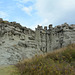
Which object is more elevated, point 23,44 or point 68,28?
point 68,28

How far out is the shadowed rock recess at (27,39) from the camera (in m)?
7.92

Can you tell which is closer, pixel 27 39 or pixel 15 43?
pixel 15 43

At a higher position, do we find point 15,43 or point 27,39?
point 27,39

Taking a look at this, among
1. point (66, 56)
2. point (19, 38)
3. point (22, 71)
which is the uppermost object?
point (19, 38)

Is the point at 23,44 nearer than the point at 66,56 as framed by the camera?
No

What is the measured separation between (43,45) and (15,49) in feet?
13.0

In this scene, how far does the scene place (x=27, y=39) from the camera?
9820 mm

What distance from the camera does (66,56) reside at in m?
6.67

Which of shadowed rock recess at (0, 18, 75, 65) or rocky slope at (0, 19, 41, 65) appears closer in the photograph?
rocky slope at (0, 19, 41, 65)

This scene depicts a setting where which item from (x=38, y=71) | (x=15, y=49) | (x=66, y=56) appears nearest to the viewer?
(x=38, y=71)

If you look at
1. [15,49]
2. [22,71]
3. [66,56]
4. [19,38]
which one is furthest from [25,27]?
[22,71]

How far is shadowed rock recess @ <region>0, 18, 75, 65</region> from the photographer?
7.92 meters

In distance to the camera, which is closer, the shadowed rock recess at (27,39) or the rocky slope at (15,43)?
the rocky slope at (15,43)

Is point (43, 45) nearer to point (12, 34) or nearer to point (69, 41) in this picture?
point (69, 41)
